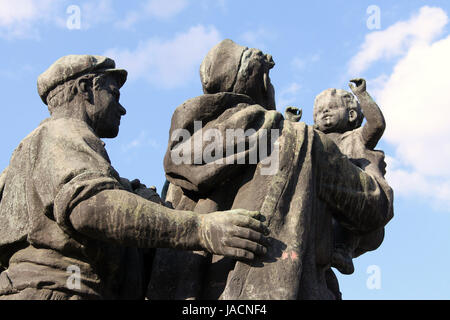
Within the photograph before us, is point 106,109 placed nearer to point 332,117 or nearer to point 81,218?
point 81,218

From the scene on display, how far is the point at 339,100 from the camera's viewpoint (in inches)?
320

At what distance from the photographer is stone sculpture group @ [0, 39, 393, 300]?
6.04 meters

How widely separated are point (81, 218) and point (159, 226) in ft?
1.91

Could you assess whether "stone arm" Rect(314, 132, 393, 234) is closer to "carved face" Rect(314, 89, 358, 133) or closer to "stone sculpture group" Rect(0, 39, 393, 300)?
"stone sculpture group" Rect(0, 39, 393, 300)

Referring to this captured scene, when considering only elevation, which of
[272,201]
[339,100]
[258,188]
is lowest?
[272,201]

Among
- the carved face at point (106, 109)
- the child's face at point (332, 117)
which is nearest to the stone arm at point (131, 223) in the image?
the carved face at point (106, 109)

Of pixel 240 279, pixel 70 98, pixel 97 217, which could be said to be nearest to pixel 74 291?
pixel 97 217

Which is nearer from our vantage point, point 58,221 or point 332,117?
point 58,221

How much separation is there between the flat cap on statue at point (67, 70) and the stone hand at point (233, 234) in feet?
6.29

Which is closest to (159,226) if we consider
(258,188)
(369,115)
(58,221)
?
(58,221)

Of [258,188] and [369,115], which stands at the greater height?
[369,115]

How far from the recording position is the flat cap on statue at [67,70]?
23.2 feet

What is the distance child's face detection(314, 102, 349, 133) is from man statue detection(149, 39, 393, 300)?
112cm

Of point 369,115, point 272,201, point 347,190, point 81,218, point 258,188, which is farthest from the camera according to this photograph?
point 369,115
